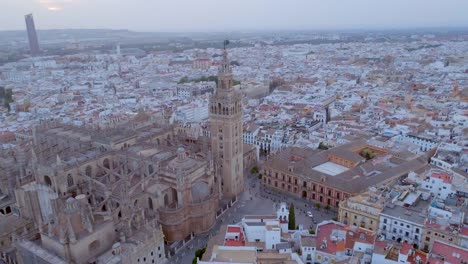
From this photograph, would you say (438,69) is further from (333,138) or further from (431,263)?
(431,263)

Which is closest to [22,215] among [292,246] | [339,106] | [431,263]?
[292,246]

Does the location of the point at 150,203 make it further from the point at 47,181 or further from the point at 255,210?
the point at 255,210

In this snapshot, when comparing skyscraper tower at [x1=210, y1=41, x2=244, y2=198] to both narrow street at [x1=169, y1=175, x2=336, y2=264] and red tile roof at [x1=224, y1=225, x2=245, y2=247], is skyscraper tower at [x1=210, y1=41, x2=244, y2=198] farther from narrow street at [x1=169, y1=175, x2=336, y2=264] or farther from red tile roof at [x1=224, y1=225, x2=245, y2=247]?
red tile roof at [x1=224, y1=225, x2=245, y2=247]

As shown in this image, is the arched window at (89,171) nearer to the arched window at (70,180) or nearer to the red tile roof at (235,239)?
the arched window at (70,180)

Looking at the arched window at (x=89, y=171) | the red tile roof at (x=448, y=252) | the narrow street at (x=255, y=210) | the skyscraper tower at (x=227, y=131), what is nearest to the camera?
the red tile roof at (x=448, y=252)

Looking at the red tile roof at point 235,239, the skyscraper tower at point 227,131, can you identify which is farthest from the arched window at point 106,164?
the red tile roof at point 235,239

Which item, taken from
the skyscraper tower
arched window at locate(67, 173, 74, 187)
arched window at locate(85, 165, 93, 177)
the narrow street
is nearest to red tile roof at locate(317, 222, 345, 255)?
the narrow street

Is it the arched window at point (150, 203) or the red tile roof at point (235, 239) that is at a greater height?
the arched window at point (150, 203)
